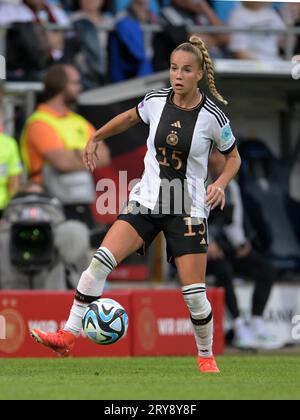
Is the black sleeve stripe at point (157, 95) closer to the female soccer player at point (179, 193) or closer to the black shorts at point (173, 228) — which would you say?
the female soccer player at point (179, 193)

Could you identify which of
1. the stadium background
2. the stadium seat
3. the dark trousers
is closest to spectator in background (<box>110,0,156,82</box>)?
the stadium background

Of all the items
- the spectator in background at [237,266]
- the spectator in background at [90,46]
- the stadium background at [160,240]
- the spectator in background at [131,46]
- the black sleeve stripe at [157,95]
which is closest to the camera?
the black sleeve stripe at [157,95]

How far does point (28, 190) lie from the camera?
1373 cm

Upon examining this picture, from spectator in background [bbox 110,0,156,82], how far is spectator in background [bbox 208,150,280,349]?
2013 millimetres

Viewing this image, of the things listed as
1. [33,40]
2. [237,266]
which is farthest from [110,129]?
[237,266]

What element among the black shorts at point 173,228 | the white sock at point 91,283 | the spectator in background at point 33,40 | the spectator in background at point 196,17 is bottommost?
the white sock at point 91,283

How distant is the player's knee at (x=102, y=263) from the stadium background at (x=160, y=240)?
3697mm

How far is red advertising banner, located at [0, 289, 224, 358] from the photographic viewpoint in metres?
13.1

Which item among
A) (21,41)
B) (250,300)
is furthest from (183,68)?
(250,300)

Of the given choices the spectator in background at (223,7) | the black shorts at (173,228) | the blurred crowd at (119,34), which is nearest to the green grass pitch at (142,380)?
the black shorts at (173,228)

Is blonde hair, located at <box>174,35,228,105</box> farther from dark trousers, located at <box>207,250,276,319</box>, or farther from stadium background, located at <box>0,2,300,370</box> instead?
dark trousers, located at <box>207,250,276,319</box>

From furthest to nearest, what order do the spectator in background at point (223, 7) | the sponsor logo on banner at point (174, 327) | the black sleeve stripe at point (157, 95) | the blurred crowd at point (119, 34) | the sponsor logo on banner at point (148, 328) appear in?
the spectator in background at point (223, 7) < the blurred crowd at point (119, 34) < the sponsor logo on banner at point (174, 327) < the sponsor logo on banner at point (148, 328) < the black sleeve stripe at point (157, 95)

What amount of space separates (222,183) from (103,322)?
1.30m

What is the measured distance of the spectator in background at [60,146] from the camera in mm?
14297
